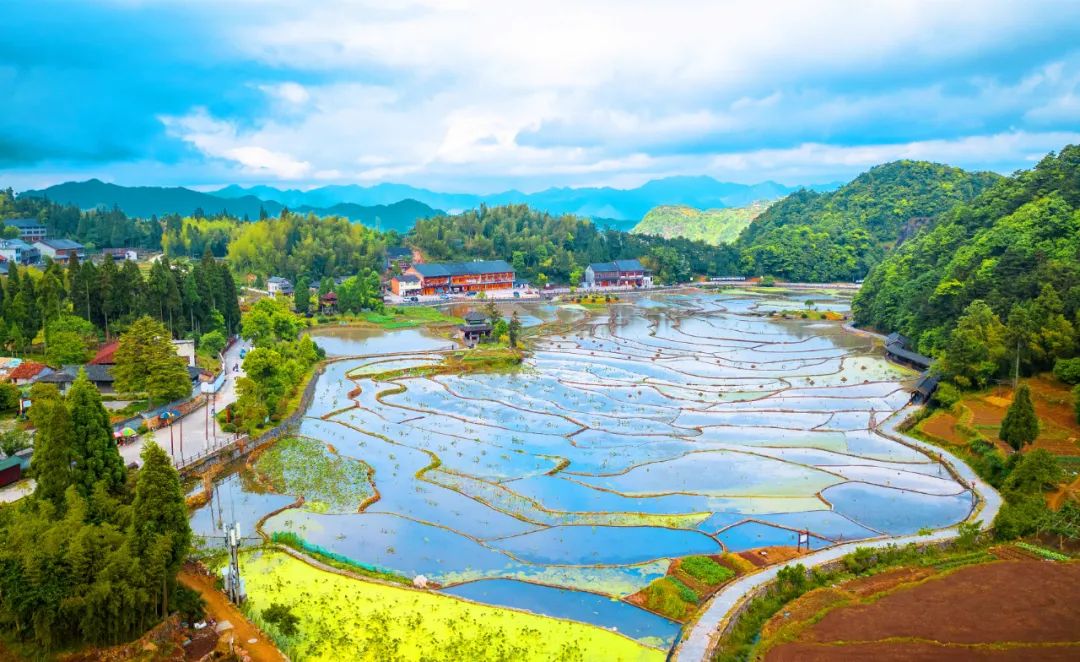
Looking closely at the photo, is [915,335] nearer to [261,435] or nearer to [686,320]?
[686,320]

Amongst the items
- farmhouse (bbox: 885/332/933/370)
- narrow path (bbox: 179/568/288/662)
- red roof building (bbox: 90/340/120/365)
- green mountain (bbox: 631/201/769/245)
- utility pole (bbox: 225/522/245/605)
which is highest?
green mountain (bbox: 631/201/769/245)

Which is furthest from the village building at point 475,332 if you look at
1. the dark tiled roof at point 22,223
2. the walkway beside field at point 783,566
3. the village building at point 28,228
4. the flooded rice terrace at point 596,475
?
the dark tiled roof at point 22,223

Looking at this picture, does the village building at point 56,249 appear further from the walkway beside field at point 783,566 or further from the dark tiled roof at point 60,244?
the walkway beside field at point 783,566

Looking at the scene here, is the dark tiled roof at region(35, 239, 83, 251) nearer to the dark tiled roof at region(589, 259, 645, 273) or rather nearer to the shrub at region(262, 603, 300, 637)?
the dark tiled roof at region(589, 259, 645, 273)

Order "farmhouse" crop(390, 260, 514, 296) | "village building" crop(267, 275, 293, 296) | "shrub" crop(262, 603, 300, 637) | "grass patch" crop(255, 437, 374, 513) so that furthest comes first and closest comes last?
"farmhouse" crop(390, 260, 514, 296), "village building" crop(267, 275, 293, 296), "grass patch" crop(255, 437, 374, 513), "shrub" crop(262, 603, 300, 637)

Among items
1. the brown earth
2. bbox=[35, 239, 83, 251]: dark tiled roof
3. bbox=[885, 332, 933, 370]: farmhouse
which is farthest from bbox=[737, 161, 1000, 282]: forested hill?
the brown earth

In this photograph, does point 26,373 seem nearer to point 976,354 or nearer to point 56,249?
point 976,354
